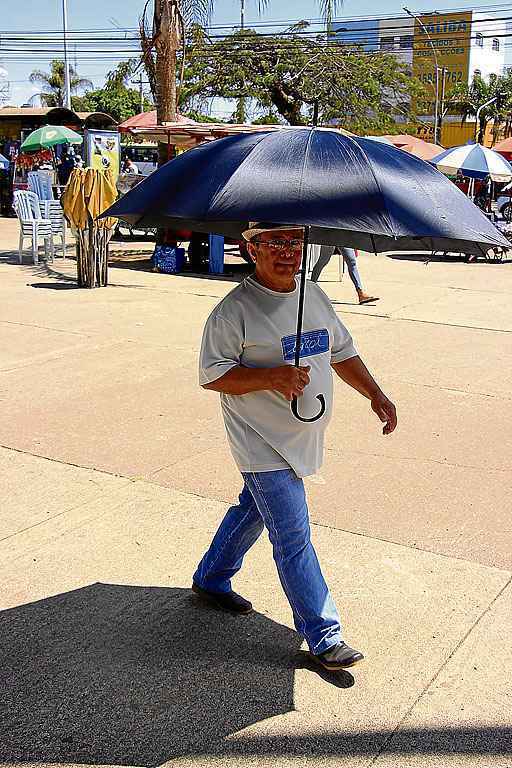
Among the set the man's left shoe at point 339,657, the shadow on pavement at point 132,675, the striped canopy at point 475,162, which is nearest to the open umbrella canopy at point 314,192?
the man's left shoe at point 339,657

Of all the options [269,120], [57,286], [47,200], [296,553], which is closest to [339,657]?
[296,553]

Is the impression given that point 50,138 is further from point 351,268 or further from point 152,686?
point 152,686

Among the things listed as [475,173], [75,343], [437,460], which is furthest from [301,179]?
[475,173]

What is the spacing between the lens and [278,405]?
10.4 ft

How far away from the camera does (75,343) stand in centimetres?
866

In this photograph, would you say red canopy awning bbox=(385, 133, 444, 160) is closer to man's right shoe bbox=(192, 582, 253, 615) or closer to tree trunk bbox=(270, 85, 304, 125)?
tree trunk bbox=(270, 85, 304, 125)

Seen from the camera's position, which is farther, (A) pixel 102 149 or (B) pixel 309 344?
(A) pixel 102 149

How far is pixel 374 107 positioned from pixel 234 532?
35275 millimetres

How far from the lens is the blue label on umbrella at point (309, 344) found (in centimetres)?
317

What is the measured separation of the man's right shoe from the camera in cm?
367

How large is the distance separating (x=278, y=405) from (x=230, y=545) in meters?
0.68

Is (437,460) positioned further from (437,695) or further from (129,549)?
(437,695)

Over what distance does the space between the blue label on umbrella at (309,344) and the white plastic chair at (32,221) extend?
11.9 metres

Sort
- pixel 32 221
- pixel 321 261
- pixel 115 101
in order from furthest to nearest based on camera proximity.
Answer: pixel 115 101 → pixel 32 221 → pixel 321 261
